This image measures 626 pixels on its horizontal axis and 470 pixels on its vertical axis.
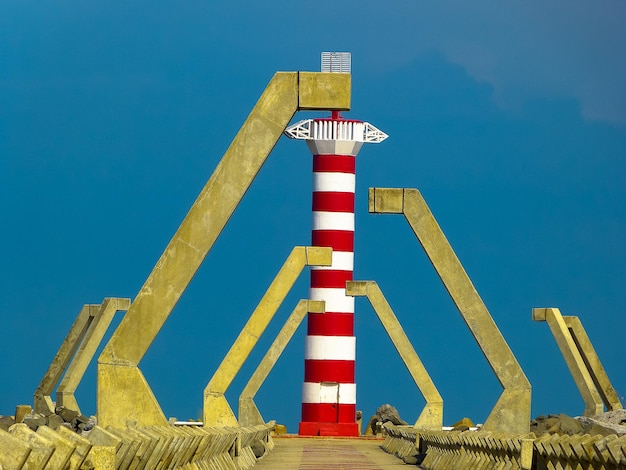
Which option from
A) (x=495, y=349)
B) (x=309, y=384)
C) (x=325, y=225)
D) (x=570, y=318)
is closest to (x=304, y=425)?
(x=309, y=384)

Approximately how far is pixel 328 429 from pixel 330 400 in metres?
0.96

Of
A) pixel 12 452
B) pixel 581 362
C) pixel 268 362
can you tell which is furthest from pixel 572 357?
pixel 12 452

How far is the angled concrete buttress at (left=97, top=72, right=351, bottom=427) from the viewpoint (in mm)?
14953

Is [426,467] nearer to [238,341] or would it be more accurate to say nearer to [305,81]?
[305,81]

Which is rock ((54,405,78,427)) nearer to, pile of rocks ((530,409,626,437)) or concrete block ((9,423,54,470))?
pile of rocks ((530,409,626,437))

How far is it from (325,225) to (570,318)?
9790 mm

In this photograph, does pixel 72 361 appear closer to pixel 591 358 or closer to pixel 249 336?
pixel 249 336

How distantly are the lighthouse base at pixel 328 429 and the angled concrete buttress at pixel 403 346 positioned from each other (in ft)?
21.9

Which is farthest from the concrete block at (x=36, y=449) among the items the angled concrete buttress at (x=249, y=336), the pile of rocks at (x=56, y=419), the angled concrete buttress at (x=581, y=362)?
the angled concrete buttress at (x=581, y=362)

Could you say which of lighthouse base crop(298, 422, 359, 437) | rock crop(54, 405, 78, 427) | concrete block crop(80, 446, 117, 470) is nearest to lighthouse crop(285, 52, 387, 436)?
lighthouse base crop(298, 422, 359, 437)

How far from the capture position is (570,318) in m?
35.2

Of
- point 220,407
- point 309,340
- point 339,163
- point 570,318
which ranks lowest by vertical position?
point 220,407

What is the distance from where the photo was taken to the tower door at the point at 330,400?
1721 inches

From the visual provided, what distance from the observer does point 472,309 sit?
75.2ft
